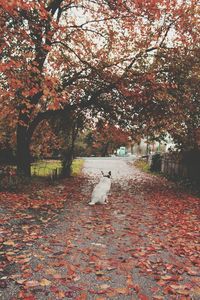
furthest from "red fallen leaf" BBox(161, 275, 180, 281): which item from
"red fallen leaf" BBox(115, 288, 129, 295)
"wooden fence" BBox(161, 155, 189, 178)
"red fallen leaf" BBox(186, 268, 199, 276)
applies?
"wooden fence" BBox(161, 155, 189, 178)

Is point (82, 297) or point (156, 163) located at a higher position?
point (156, 163)

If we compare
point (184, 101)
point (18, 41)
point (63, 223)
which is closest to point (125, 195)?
point (184, 101)

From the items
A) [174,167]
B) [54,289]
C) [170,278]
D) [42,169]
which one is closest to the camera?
[54,289]

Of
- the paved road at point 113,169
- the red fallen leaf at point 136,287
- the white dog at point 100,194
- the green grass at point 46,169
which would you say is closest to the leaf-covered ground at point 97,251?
the red fallen leaf at point 136,287

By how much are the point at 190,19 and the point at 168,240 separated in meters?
12.0

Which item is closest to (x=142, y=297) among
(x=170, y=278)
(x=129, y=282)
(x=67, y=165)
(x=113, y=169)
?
(x=129, y=282)

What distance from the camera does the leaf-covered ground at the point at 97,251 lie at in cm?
544

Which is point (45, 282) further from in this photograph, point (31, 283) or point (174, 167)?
point (174, 167)

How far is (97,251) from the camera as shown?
742cm

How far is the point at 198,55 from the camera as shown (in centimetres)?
1803

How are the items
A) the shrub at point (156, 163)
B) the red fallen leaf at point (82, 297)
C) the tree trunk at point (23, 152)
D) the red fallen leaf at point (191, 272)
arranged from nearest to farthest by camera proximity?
the red fallen leaf at point (82, 297) < the red fallen leaf at point (191, 272) < the tree trunk at point (23, 152) < the shrub at point (156, 163)

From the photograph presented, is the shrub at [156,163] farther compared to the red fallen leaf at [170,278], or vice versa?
the shrub at [156,163]

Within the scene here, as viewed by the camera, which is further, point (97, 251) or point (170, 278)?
point (97, 251)

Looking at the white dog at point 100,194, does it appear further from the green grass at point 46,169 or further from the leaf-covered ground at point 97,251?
the green grass at point 46,169
